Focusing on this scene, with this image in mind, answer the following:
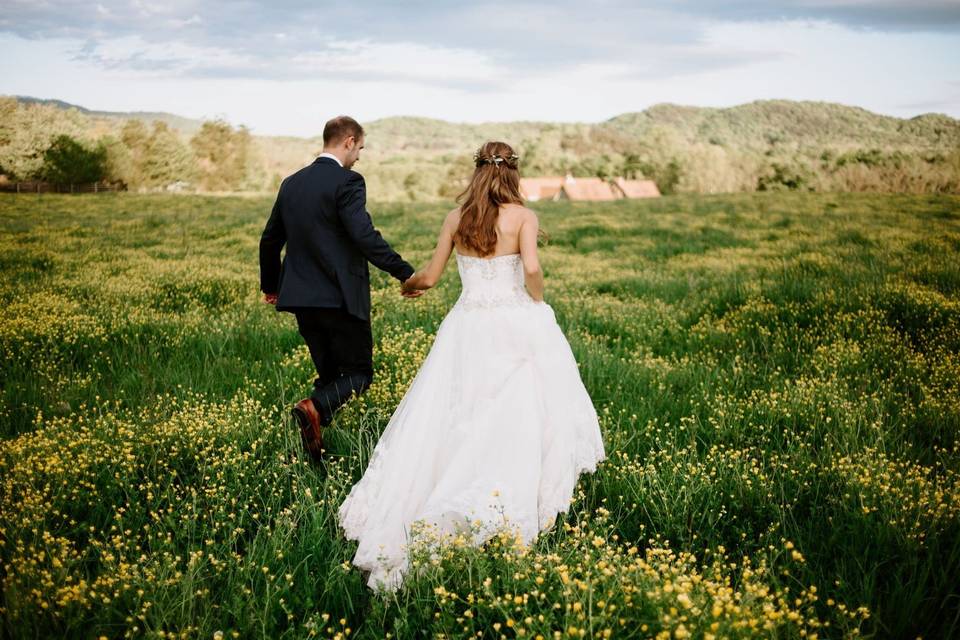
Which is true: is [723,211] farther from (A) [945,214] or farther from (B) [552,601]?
(B) [552,601]

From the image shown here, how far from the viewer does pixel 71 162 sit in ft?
185

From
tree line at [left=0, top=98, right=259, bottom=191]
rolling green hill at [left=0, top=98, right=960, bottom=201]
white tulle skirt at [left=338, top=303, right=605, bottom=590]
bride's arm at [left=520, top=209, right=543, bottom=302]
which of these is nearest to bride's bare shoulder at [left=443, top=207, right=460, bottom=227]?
bride's arm at [left=520, top=209, right=543, bottom=302]

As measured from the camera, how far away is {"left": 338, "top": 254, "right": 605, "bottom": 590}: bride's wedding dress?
4.01m

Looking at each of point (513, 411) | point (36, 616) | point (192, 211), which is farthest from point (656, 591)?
point (192, 211)

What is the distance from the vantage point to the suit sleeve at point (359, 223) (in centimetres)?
499

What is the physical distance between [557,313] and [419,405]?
538 centimetres

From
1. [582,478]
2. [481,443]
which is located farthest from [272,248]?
[582,478]

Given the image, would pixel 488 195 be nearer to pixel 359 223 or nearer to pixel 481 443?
pixel 359 223

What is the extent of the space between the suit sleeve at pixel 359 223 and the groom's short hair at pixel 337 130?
0.39 metres

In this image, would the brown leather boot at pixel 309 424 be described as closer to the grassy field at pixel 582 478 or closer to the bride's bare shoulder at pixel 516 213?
the grassy field at pixel 582 478

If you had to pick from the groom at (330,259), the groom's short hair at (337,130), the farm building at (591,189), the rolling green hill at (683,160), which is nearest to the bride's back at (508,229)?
the groom at (330,259)

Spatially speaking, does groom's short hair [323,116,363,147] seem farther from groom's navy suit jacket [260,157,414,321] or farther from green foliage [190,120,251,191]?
green foliage [190,120,251,191]

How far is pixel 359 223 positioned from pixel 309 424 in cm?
170

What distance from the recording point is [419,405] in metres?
4.50
